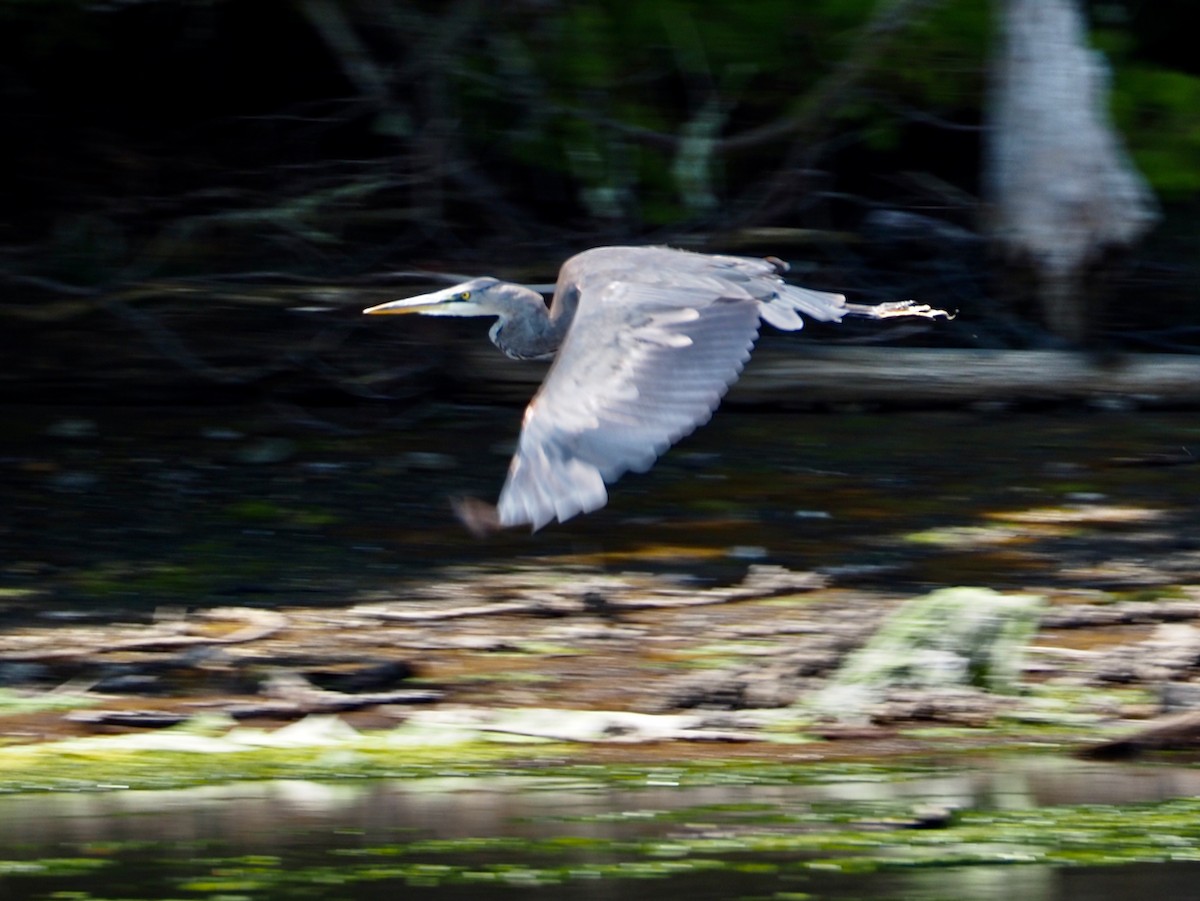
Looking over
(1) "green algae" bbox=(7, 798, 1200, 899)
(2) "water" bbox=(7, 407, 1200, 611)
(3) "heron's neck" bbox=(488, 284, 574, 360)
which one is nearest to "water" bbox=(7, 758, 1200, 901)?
(1) "green algae" bbox=(7, 798, 1200, 899)

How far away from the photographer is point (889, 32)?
997cm

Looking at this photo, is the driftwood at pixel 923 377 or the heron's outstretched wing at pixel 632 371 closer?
the heron's outstretched wing at pixel 632 371

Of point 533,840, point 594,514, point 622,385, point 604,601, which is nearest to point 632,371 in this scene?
point 622,385

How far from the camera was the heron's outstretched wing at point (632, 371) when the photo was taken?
13.8ft

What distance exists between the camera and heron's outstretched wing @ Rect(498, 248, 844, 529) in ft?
13.8

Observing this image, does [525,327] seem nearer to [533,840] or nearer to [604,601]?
[604,601]

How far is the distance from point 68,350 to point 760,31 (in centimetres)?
360

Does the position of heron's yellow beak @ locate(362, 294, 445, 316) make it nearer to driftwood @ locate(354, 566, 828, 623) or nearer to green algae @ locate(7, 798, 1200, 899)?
driftwood @ locate(354, 566, 828, 623)

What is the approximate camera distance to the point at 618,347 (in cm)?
483

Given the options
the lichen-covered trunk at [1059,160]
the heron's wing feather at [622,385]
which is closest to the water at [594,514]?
the lichen-covered trunk at [1059,160]

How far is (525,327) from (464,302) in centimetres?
21

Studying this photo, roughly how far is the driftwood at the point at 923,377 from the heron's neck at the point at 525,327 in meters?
3.52

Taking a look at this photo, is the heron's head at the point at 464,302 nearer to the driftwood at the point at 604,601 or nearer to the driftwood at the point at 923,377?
the driftwood at the point at 604,601

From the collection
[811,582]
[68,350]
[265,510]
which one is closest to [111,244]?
[68,350]
